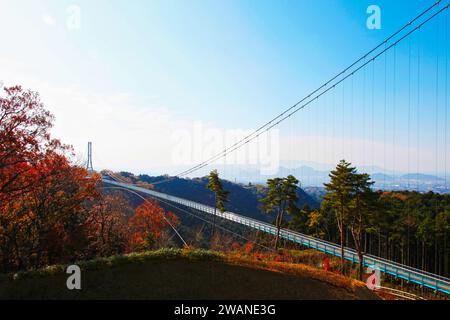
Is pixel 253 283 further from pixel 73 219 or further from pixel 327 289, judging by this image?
pixel 73 219

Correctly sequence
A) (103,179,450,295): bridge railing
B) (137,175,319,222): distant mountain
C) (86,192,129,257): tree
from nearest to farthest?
(86,192,129,257): tree → (103,179,450,295): bridge railing → (137,175,319,222): distant mountain

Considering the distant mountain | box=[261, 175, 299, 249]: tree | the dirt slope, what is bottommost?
the distant mountain

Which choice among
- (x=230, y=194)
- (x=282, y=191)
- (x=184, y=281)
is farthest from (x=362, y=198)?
(x=230, y=194)

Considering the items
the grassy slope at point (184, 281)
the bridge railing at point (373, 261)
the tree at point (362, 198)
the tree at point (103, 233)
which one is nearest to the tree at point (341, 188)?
the tree at point (362, 198)

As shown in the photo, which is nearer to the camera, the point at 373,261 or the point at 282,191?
the point at 373,261

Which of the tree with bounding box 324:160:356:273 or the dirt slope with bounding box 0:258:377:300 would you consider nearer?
the dirt slope with bounding box 0:258:377:300

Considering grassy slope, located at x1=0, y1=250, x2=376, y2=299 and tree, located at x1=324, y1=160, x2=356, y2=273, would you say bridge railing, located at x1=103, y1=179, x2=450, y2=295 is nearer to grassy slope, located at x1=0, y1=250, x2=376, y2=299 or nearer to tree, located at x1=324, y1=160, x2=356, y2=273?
tree, located at x1=324, y1=160, x2=356, y2=273

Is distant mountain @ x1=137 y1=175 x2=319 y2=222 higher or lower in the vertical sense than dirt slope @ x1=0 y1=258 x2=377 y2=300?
lower

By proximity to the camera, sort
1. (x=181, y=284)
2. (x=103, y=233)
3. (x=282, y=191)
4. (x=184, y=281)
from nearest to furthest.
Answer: (x=181, y=284), (x=184, y=281), (x=103, y=233), (x=282, y=191)

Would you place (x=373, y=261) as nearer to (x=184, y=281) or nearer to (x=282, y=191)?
(x=282, y=191)

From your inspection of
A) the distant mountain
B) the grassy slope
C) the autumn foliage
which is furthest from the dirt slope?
the distant mountain
